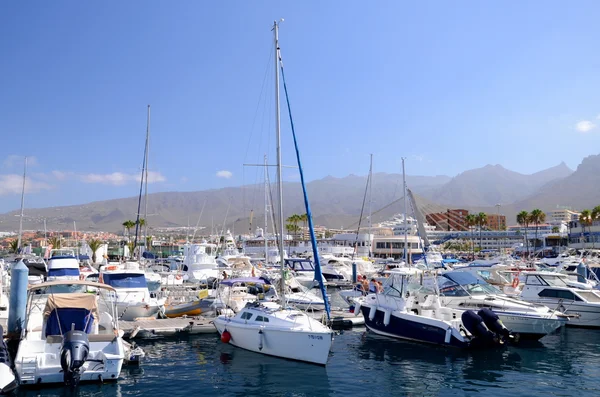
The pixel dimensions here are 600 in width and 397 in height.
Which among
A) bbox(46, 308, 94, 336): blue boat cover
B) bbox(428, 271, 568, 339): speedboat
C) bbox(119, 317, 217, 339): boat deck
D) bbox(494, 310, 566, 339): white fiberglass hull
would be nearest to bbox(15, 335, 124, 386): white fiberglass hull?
bbox(46, 308, 94, 336): blue boat cover

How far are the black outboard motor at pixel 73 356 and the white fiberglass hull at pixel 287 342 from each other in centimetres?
644

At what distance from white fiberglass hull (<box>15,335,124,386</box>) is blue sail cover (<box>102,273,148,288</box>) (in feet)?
37.8

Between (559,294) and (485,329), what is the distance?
9.65 metres

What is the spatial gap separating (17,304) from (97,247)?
64134 millimetres

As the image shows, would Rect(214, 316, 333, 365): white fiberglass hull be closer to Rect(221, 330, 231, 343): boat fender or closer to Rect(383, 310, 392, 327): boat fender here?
Rect(221, 330, 231, 343): boat fender

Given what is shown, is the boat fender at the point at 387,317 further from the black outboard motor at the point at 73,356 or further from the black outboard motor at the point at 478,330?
the black outboard motor at the point at 73,356

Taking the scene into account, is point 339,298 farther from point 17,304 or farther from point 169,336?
point 17,304

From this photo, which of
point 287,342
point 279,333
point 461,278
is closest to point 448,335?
point 461,278

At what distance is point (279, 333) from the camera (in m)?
18.5

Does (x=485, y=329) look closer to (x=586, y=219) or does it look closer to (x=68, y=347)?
(x=68, y=347)

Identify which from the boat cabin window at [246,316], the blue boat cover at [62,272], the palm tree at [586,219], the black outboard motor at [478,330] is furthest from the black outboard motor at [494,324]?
the palm tree at [586,219]

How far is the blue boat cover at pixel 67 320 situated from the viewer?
1642 cm

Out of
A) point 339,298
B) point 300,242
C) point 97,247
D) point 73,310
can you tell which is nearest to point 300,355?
point 73,310

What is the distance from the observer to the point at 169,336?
76.4ft
